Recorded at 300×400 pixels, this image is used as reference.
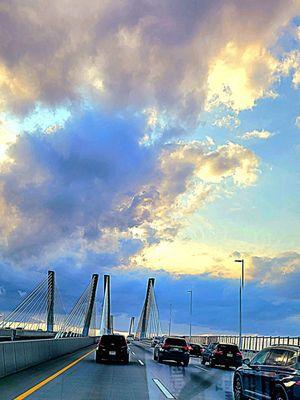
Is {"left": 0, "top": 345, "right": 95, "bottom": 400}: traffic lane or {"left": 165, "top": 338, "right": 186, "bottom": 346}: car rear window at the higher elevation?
{"left": 165, "top": 338, "right": 186, "bottom": 346}: car rear window

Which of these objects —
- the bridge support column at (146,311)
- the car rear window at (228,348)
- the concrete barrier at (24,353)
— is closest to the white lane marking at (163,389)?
the concrete barrier at (24,353)

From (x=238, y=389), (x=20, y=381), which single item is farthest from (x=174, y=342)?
(x=238, y=389)

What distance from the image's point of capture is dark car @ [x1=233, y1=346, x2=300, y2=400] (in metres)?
11.0

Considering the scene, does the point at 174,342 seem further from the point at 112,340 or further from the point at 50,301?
the point at 50,301

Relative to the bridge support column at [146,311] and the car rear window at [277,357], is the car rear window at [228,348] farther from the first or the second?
the bridge support column at [146,311]

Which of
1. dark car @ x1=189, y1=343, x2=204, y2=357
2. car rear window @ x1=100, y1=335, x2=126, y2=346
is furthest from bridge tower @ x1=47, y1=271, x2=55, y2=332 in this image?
car rear window @ x1=100, y1=335, x2=126, y2=346

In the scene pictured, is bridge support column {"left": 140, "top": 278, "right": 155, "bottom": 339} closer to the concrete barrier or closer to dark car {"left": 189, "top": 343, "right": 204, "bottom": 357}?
dark car {"left": 189, "top": 343, "right": 204, "bottom": 357}

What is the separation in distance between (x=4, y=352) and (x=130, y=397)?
17.4ft

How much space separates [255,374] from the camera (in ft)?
42.8

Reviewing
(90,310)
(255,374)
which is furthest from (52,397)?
(90,310)

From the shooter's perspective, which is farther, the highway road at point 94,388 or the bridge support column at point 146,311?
the bridge support column at point 146,311

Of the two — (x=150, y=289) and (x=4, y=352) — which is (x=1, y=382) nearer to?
(x=4, y=352)

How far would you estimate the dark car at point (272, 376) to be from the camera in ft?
36.0

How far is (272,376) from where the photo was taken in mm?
11875
